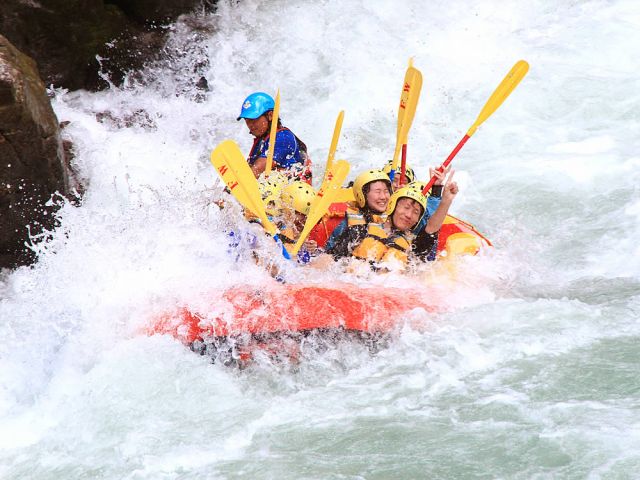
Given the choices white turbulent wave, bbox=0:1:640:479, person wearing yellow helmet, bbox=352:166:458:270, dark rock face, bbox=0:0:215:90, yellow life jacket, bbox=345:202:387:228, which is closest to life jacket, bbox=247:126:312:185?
white turbulent wave, bbox=0:1:640:479

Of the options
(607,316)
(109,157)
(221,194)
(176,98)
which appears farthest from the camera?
(176,98)

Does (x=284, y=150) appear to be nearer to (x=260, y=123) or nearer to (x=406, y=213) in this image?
(x=260, y=123)

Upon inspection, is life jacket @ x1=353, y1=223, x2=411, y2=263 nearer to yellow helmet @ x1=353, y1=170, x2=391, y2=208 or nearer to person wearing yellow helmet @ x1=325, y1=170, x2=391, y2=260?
person wearing yellow helmet @ x1=325, y1=170, x2=391, y2=260

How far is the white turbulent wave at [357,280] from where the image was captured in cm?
387

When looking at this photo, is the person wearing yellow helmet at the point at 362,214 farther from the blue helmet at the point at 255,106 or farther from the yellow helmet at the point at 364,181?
the blue helmet at the point at 255,106

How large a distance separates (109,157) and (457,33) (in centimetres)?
472

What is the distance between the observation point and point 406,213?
207 inches

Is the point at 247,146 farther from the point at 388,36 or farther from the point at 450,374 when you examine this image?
the point at 450,374

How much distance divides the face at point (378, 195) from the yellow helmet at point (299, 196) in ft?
1.27

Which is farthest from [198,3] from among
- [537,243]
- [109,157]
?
[537,243]

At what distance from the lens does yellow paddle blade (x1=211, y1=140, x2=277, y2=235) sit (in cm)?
510

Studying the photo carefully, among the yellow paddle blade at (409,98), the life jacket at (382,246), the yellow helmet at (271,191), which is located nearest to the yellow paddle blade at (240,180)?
the yellow helmet at (271,191)

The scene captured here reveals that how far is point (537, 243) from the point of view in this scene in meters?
6.56

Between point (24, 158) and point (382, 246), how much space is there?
8.83ft
